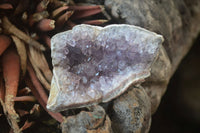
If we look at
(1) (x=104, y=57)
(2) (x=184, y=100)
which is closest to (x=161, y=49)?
(1) (x=104, y=57)

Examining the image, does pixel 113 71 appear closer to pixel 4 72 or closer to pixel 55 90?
pixel 55 90

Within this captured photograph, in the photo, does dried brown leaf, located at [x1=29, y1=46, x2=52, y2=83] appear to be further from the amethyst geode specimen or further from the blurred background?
the blurred background

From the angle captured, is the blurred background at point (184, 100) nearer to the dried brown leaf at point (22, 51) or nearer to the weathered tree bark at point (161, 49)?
the weathered tree bark at point (161, 49)

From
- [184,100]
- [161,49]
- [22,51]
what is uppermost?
[22,51]

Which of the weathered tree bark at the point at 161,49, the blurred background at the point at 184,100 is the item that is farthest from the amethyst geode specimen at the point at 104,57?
the blurred background at the point at 184,100

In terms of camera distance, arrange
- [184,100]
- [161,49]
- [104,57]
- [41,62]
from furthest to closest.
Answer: [184,100]
[161,49]
[41,62]
[104,57]

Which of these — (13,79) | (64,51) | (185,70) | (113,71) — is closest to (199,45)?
(185,70)

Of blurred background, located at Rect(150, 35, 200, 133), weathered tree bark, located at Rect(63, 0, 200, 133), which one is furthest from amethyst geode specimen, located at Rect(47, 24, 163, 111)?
blurred background, located at Rect(150, 35, 200, 133)

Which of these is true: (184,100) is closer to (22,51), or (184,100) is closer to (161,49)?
(161,49)
